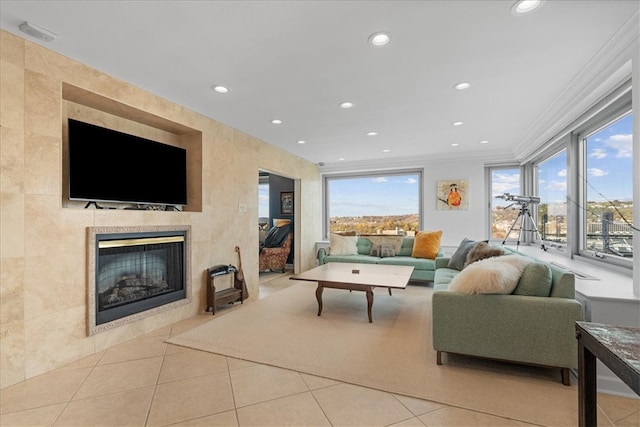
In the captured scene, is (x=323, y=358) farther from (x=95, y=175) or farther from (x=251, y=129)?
(x=251, y=129)

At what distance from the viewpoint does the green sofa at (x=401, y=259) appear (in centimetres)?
500

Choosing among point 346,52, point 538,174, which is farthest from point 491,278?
point 538,174

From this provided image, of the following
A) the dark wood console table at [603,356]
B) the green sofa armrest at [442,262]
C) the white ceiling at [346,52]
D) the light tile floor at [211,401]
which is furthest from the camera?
the green sofa armrest at [442,262]

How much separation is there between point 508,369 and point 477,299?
59 cm

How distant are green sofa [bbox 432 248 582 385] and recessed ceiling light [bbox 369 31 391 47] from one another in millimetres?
1935

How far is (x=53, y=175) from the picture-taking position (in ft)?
7.45

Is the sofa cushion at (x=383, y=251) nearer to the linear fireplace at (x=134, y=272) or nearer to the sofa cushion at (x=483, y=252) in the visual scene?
the sofa cushion at (x=483, y=252)

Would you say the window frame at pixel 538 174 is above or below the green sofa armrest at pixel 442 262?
above

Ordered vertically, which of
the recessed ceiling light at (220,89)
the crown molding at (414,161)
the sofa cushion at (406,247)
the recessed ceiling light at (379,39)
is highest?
the recessed ceiling light at (220,89)

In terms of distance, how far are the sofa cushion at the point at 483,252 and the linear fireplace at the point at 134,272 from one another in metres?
3.46

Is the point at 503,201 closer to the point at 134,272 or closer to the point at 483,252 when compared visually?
the point at 483,252

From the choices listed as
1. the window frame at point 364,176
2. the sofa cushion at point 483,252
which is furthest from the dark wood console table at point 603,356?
the window frame at point 364,176

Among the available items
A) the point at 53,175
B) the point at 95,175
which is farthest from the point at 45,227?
the point at 95,175

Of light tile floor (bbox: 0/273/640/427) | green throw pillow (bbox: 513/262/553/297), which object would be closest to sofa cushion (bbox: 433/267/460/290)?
green throw pillow (bbox: 513/262/553/297)
